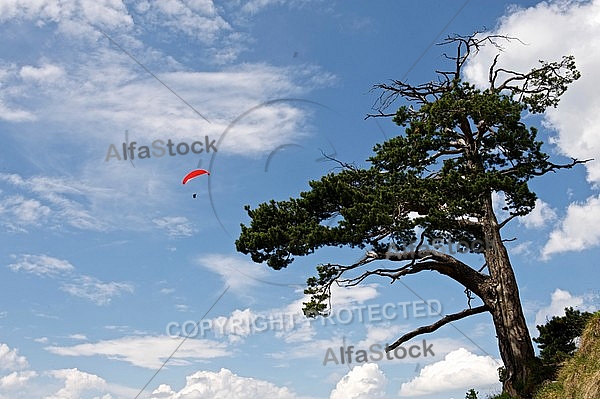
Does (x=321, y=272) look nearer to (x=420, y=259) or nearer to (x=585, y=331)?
(x=420, y=259)

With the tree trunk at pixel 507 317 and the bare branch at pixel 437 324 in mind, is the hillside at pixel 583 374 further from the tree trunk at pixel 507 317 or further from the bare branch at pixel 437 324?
the bare branch at pixel 437 324

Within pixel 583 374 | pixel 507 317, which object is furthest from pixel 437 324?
pixel 583 374

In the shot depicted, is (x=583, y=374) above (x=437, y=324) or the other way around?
the other way around

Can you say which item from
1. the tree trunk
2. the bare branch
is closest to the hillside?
the tree trunk

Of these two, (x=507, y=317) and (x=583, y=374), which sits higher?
(x=507, y=317)

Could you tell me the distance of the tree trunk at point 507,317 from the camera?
2000 cm

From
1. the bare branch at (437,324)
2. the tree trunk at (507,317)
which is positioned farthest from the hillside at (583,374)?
the bare branch at (437,324)

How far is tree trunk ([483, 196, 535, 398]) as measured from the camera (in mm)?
20000

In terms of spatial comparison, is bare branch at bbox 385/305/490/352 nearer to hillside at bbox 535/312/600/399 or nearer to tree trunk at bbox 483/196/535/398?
tree trunk at bbox 483/196/535/398

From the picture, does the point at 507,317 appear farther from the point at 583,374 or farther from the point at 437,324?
the point at 583,374

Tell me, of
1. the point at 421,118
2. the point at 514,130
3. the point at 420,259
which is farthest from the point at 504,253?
the point at 421,118

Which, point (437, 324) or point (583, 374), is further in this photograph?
point (437, 324)

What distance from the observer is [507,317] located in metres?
20.7

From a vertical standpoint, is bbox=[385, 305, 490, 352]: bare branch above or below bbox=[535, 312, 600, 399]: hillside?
above
